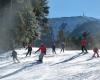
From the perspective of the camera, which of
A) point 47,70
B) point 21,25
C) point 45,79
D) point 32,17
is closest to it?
point 45,79

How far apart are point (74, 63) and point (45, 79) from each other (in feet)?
22.0

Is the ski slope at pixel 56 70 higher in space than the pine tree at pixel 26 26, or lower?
lower

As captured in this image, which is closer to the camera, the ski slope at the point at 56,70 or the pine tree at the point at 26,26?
the ski slope at the point at 56,70

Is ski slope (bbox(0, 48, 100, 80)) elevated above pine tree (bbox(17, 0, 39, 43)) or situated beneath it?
situated beneath

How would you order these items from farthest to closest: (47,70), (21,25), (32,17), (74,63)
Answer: (32,17) < (21,25) < (74,63) < (47,70)

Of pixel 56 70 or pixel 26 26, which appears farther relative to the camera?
pixel 26 26

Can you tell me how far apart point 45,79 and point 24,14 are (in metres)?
26.8

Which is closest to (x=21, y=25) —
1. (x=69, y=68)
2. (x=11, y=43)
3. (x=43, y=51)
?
(x=11, y=43)

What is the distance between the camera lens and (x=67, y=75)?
26750 mm

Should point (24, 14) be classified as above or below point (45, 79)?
above

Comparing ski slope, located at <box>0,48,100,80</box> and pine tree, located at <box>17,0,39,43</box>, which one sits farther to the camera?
pine tree, located at <box>17,0,39,43</box>

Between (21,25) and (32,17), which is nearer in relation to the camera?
(21,25)

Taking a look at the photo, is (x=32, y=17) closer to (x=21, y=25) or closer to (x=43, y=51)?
(x=21, y=25)

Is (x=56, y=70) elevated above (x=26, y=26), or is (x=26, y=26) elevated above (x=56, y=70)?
(x=26, y=26)
